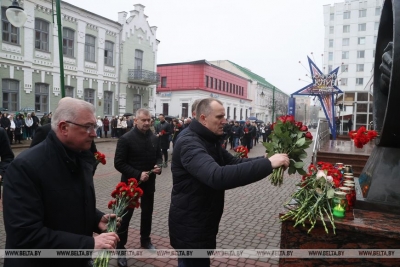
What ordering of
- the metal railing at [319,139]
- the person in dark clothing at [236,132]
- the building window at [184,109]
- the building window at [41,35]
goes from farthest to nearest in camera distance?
1. the building window at [184,109]
2. the building window at [41,35]
3. the person in dark clothing at [236,132]
4. the metal railing at [319,139]

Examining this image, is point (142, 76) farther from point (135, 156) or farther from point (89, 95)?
point (135, 156)

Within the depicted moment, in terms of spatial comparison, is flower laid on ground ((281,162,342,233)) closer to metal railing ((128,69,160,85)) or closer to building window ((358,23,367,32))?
metal railing ((128,69,160,85))

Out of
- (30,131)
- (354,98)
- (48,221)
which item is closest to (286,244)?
(48,221)

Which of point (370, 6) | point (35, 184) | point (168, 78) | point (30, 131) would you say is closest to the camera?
point (35, 184)

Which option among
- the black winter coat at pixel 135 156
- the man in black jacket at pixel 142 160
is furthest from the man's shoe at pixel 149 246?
the black winter coat at pixel 135 156

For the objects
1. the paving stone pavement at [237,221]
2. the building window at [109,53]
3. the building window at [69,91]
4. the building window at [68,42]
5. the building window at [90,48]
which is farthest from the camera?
Answer: the building window at [109,53]

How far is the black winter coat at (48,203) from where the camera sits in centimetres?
168

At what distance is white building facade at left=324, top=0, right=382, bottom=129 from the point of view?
58.3 meters

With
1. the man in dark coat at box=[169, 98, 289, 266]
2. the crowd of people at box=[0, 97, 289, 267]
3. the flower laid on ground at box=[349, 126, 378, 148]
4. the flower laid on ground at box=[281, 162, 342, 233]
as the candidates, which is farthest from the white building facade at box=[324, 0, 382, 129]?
the crowd of people at box=[0, 97, 289, 267]

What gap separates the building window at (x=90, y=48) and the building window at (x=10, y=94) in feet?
19.9

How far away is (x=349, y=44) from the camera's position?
198ft

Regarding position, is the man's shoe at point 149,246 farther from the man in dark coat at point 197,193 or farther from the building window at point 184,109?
the building window at point 184,109

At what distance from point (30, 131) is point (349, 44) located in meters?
60.4

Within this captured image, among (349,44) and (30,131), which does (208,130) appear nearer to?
(30,131)
